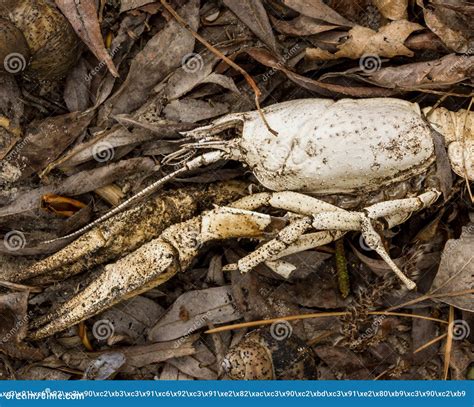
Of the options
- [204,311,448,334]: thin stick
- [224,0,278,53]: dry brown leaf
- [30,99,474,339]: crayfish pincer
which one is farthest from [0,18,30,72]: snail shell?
[204,311,448,334]: thin stick

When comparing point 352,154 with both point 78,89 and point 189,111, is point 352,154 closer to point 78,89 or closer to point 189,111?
point 189,111

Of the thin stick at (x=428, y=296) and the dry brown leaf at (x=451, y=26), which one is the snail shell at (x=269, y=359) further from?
the dry brown leaf at (x=451, y=26)

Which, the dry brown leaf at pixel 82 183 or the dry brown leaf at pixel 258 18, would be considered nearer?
the dry brown leaf at pixel 258 18

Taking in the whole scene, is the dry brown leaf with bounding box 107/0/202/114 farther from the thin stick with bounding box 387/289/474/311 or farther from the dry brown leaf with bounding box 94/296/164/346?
the thin stick with bounding box 387/289/474/311

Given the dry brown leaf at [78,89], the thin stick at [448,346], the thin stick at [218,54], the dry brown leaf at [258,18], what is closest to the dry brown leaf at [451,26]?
the dry brown leaf at [258,18]

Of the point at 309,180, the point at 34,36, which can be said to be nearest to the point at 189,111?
the point at 309,180

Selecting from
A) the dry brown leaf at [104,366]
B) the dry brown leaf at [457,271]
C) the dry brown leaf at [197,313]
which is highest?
the dry brown leaf at [104,366]

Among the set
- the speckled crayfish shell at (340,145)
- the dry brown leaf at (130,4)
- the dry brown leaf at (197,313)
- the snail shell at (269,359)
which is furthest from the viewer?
the dry brown leaf at (197,313)
